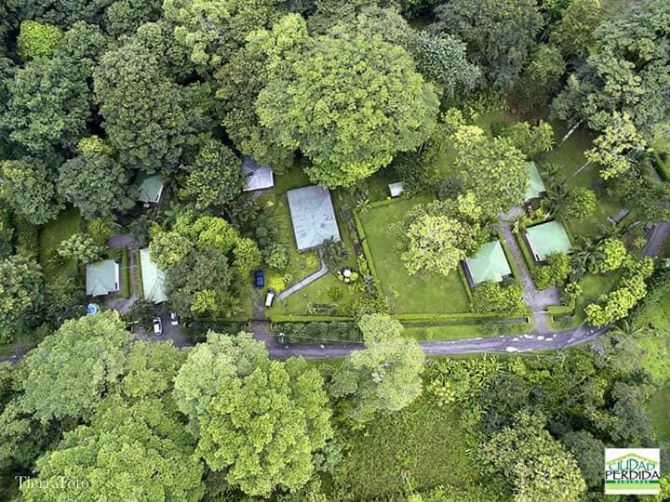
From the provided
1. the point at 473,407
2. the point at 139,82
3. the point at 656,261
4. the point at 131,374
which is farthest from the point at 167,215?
the point at 656,261

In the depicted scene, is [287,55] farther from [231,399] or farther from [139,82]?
[231,399]

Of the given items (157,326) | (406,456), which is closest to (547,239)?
(406,456)

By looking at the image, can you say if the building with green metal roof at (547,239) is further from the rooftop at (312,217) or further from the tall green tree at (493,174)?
the rooftop at (312,217)

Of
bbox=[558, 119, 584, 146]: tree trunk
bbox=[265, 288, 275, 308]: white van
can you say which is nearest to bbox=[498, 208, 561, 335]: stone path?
bbox=[558, 119, 584, 146]: tree trunk

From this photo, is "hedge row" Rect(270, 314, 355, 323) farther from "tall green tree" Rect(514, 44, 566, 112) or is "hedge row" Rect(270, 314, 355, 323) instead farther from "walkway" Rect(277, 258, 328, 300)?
"tall green tree" Rect(514, 44, 566, 112)

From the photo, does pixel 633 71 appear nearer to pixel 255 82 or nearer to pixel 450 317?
pixel 450 317
